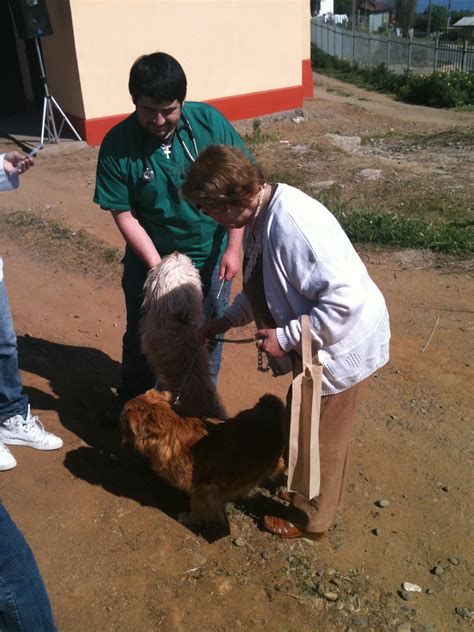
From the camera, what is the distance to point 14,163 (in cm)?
341

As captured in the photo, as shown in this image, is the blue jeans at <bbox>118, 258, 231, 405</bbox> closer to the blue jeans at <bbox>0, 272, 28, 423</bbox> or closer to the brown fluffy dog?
the brown fluffy dog

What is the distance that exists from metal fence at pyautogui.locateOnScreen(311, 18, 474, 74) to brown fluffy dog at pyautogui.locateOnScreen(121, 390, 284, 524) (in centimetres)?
2215

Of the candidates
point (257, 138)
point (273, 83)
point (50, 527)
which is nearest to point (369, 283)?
point (50, 527)

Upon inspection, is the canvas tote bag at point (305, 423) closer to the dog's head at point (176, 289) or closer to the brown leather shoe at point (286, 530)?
the brown leather shoe at point (286, 530)

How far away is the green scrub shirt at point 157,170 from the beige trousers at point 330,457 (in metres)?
1.28

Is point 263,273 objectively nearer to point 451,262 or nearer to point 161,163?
Result: point 161,163

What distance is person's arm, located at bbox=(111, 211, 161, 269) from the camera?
3.55 meters

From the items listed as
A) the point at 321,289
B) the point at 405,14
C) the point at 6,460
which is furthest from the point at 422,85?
the point at 405,14

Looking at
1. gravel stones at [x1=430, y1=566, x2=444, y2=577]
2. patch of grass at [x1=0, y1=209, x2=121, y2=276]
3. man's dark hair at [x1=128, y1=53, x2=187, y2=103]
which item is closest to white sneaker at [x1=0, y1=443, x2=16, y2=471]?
man's dark hair at [x1=128, y1=53, x2=187, y2=103]

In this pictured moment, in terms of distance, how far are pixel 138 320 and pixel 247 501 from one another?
1.34m

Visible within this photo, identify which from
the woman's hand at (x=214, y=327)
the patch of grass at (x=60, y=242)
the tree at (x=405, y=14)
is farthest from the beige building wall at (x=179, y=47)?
the tree at (x=405, y=14)

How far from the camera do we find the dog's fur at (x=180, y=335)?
3.66 meters

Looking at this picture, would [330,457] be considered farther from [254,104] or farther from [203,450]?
[254,104]

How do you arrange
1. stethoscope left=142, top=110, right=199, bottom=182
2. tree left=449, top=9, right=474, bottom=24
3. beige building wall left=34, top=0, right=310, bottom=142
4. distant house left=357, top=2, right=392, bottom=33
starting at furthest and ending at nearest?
tree left=449, top=9, right=474, bottom=24 → distant house left=357, top=2, right=392, bottom=33 → beige building wall left=34, top=0, right=310, bottom=142 → stethoscope left=142, top=110, right=199, bottom=182
